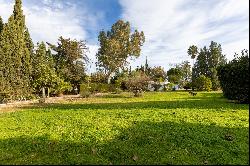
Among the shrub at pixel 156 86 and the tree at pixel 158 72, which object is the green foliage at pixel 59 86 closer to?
the shrub at pixel 156 86

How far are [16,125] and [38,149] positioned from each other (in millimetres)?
6028

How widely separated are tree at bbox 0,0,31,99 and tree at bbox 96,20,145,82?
105 ft

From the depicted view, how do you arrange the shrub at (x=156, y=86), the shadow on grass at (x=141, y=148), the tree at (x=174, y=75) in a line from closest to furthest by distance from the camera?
the shadow on grass at (x=141, y=148) < the shrub at (x=156, y=86) < the tree at (x=174, y=75)

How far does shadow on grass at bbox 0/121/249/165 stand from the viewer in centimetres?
939

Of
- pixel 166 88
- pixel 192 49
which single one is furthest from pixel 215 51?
pixel 166 88

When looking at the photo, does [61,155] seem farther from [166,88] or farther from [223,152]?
[166,88]

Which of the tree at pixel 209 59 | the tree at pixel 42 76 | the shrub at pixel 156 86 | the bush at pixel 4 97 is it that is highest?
the tree at pixel 209 59

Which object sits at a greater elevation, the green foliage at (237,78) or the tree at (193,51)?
the tree at (193,51)

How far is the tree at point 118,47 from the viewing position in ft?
238

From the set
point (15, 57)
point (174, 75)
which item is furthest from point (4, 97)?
point (174, 75)

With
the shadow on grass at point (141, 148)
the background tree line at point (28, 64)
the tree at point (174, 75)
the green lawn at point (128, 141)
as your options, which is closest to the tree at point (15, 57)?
the background tree line at point (28, 64)

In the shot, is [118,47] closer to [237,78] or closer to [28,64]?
[28,64]

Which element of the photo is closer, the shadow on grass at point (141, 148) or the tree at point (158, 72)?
the shadow on grass at point (141, 148)

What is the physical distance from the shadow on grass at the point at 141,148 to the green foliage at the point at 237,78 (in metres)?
13.2
